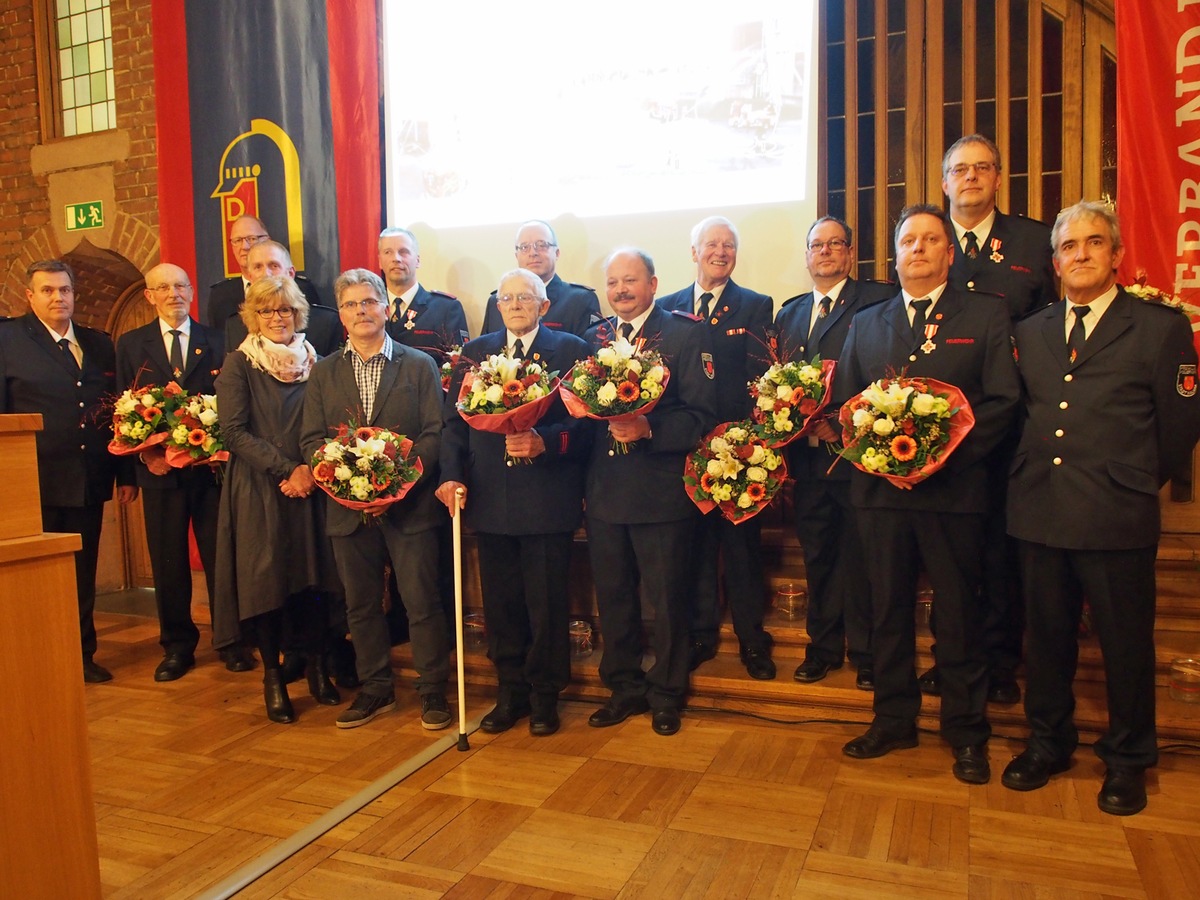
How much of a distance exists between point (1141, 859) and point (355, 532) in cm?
264

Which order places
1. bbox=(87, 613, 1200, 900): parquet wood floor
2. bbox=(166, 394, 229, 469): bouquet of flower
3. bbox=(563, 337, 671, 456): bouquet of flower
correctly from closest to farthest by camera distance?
1. bbox=(87, 613, 1200, 900): parquet wood floor
2. bbox=(563, 337, 671, 456): bouquet of flower
3. bbox=(166, 394, 229, 469): bouquet of flower

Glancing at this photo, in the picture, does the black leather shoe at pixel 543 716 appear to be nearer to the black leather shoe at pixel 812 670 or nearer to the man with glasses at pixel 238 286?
the black leather shoe at pixel 812 670

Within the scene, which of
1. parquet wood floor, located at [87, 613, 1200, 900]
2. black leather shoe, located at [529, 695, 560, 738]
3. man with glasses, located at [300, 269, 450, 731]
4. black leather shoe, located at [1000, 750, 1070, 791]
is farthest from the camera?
man with glasses, located at [300, 269, 450, 731]

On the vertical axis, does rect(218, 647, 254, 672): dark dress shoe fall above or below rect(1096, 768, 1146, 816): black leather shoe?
below

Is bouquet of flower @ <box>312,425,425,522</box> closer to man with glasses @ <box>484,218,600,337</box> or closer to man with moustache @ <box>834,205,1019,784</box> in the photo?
man with glasses @ <box>484,218,600,337</box>

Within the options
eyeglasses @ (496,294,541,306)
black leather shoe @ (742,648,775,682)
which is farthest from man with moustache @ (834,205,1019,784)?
eyeglasses @ (496,294,541,306)

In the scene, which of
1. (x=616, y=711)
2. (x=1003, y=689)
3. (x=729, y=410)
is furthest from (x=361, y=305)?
(x=1003, y=689)

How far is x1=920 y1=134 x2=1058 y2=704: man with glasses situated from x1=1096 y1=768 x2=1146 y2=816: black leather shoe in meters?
0.53

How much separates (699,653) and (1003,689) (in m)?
1.11

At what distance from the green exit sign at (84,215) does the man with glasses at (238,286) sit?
2276 millimetres

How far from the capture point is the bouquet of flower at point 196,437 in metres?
3.89

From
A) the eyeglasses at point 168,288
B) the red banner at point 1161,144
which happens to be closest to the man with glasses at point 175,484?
the eyeglasses at point 168,288

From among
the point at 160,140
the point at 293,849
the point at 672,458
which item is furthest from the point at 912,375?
the point at 160,140

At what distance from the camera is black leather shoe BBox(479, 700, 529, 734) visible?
3.42 meters
